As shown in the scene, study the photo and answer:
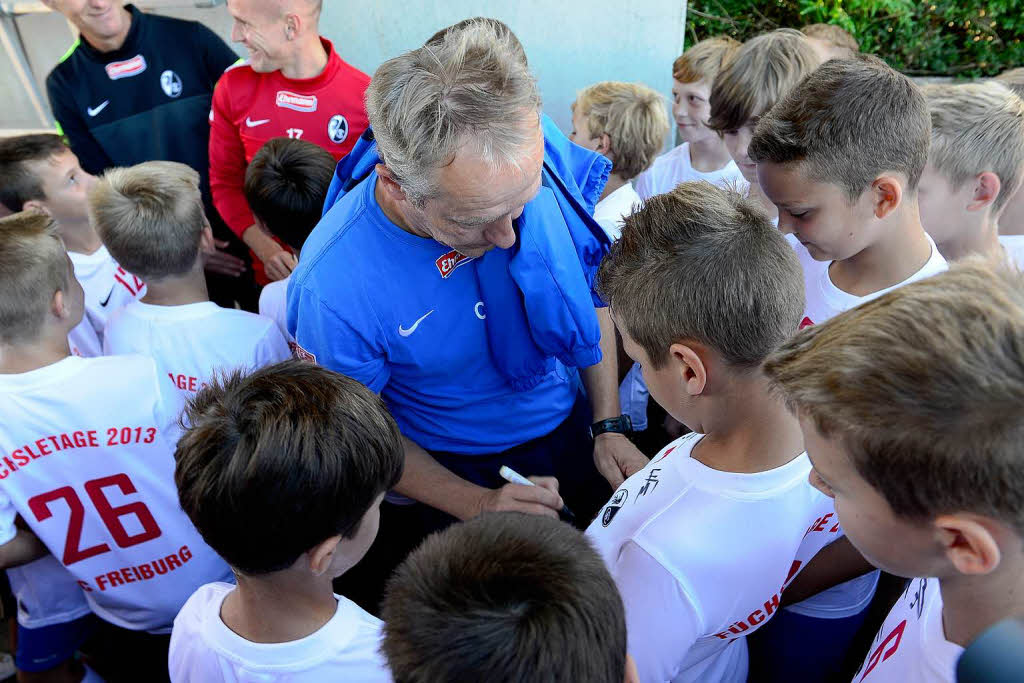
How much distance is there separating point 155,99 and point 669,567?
3.26 m

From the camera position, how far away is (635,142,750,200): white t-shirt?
3356 millimetres

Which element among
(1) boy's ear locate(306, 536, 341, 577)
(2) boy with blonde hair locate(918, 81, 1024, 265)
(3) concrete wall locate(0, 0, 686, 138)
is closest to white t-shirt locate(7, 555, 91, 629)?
(1) boy's ear locate(306, 536, 341, 577)

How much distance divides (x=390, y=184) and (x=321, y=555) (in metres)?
0.81

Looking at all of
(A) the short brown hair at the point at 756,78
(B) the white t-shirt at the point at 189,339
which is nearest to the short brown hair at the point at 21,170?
(B) the white t-shirt at the point at 189,339

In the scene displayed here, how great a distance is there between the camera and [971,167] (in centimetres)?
208

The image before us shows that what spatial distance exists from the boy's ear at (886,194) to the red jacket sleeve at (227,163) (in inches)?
97.4

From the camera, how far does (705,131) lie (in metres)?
3.46

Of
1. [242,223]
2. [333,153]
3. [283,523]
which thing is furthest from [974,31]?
[283,523]

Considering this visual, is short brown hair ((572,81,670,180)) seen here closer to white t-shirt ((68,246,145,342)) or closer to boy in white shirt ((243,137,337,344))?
boy in white shirt ((243,137,337,344))

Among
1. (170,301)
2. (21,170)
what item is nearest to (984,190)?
(170,301)

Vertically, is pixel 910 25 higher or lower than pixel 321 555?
higher

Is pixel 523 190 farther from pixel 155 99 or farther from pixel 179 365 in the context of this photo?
pixel 155 99

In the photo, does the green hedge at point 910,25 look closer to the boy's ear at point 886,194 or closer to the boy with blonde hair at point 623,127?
the boy with blonde hair at point 623,127

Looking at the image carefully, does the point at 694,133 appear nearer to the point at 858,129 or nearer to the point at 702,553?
the point at 858,129
